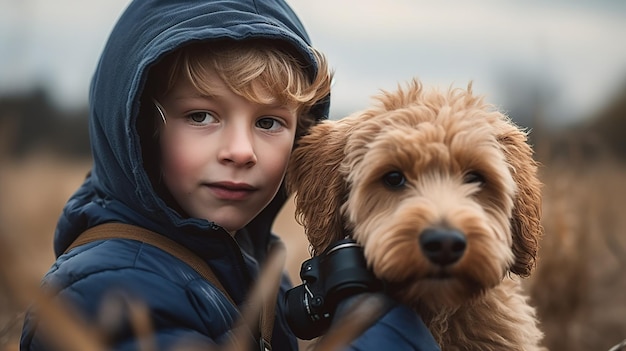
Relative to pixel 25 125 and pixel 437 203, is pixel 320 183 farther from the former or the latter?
pixel 25 125

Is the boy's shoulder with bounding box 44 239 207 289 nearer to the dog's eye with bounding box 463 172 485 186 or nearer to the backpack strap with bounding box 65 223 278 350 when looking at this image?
the backpack strap with bounding box 65 223 278 350

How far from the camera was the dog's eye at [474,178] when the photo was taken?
106 inches

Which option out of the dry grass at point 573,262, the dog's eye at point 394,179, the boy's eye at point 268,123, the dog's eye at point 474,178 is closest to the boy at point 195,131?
the boy's eye at point 268,123

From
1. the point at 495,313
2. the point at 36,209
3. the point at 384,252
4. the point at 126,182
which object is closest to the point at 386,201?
the point at 384,252

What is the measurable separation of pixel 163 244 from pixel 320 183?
2.24 ft

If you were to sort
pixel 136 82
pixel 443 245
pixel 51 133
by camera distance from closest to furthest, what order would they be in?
pixel 443 245, pixel 136 82, pixel 51 133

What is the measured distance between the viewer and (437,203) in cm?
248

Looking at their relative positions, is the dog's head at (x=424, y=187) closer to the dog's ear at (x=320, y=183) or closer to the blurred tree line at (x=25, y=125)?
the dog's ear at (x=320, y=183)

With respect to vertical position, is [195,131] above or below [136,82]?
below

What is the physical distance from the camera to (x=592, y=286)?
5.23m

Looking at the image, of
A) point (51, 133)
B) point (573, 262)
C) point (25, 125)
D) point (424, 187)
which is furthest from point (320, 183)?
point (573, 262)

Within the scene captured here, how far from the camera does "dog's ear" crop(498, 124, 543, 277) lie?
289 cm

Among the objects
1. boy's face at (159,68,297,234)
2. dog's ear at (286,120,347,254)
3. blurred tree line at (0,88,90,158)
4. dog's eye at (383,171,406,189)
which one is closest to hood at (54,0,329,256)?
boy's face at (159,68,297,234)

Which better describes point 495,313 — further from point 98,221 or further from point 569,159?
point 569,159
